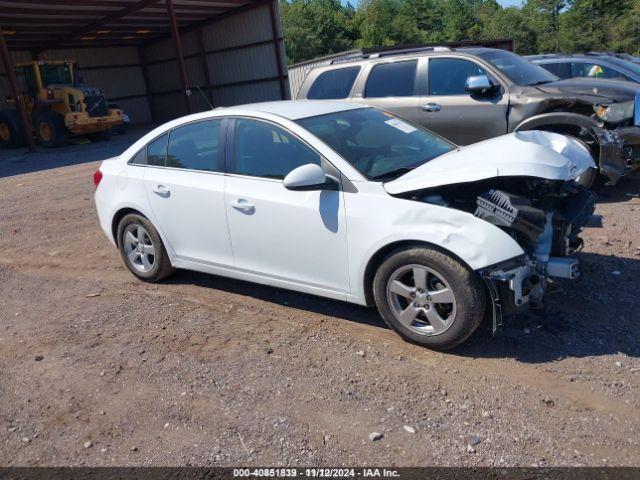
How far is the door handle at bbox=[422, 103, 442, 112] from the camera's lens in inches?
300

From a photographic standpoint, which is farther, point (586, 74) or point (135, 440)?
point (586, 74)

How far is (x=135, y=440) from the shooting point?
3.29m

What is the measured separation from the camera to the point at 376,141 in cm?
462

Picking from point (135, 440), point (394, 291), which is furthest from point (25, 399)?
point (394, 291)

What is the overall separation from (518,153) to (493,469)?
2.04 m

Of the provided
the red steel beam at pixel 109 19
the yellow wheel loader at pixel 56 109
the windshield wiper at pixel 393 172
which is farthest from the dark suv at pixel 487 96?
the red steel beam at pixel 109 19

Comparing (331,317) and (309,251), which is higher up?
(309,251)

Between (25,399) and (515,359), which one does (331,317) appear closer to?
(515,359)

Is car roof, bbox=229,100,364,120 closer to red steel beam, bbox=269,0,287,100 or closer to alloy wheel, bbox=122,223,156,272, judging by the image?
alloy wheel, bbox=122,223,156,272

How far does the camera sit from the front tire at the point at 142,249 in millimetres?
5426

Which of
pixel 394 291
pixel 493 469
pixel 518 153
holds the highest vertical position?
pixel 518 153

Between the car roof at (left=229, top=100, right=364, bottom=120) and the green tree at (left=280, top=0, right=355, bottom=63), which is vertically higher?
the green tree at (left=280, top=0, right=355, bottom=63)

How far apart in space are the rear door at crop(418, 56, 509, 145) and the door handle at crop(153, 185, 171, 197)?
3.96m

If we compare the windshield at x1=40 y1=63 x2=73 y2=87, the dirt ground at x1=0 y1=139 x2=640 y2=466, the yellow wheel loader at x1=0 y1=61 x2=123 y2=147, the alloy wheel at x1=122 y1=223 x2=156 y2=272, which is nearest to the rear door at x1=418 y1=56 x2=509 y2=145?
the dirt ground at x1=0 y1=139 x2=640 y2=466
